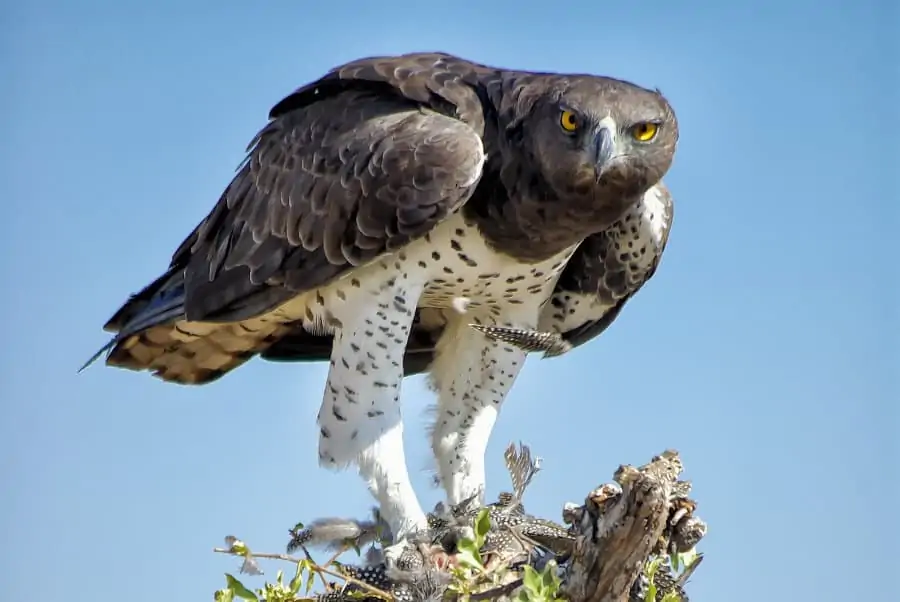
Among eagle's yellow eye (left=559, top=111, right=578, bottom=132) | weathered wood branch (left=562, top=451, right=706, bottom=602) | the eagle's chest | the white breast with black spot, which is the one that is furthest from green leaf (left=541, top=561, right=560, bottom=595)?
the white breast with black spot

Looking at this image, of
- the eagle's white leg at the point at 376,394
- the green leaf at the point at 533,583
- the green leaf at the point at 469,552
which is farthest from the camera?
the eagle's white leg at the point at 376,394

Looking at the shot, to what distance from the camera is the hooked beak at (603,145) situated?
6.15 meters

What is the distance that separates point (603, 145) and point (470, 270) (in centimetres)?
106

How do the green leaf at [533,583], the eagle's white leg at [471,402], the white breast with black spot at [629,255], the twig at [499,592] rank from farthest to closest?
the eagle's white leg at [471,402] → the white breast with black spot at [629,255] → the twig at [499,592] → the green leaf at [533,583]

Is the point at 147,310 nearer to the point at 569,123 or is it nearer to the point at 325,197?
the point at 325,197

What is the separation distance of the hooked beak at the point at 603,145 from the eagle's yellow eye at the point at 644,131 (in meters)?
0.16

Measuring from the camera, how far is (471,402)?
759 centimetres

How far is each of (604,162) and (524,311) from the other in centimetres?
147

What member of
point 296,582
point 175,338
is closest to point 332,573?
point 296,582

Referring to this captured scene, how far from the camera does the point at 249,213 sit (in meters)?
7.48

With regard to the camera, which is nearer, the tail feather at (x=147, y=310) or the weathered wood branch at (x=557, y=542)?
the weathered wood branch at (x=557, y=542)

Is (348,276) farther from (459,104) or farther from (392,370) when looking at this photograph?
(459,104)

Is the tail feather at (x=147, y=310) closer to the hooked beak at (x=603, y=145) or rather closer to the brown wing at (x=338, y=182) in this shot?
the brown wing at (x=338, y=182)

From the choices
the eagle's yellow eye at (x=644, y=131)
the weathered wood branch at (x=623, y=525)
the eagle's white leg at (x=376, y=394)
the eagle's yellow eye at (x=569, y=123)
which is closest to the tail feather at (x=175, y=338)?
the eagle's white leg at (x=376, y=394)
